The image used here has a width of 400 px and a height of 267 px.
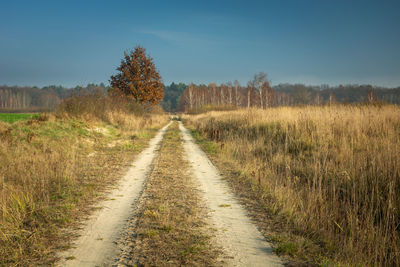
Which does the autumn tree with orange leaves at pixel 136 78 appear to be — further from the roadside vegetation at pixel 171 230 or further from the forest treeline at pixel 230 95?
the forest treeline at pixel 230 95

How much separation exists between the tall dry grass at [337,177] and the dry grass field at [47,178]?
401 cm

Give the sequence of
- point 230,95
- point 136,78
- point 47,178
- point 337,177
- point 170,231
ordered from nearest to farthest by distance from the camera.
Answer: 1. point 170,231
2. point 337,177
3. point 47,178
4. point 136,78
5. point 230,95

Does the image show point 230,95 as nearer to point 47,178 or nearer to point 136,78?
point 136,78

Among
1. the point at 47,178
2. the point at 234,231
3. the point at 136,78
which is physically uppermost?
the point at 136,78

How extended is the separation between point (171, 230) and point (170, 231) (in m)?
0.04

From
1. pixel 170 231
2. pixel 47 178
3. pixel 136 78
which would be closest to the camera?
pixel 170 231

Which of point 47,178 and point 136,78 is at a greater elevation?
point 136,78

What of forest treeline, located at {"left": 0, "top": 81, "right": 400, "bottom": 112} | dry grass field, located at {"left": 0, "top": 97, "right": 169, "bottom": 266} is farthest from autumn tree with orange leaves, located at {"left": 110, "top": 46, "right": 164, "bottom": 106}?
forest treeline, located at {"left": 0, "top": 81, "right": 400, "bottom": 112}

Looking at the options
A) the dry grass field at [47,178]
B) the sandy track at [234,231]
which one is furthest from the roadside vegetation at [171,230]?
the dry grass field at [47,178]

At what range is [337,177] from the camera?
589cm

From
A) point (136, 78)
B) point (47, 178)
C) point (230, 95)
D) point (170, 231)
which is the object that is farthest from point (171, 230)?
point (230, 95)

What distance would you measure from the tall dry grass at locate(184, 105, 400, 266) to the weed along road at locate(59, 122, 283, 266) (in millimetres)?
1013

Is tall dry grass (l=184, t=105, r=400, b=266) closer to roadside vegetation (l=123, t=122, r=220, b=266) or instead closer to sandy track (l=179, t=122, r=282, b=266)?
sandy track (l=179, t=122, r=282, b=266)

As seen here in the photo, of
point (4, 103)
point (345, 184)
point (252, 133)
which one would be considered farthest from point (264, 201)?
point (4, 103)
